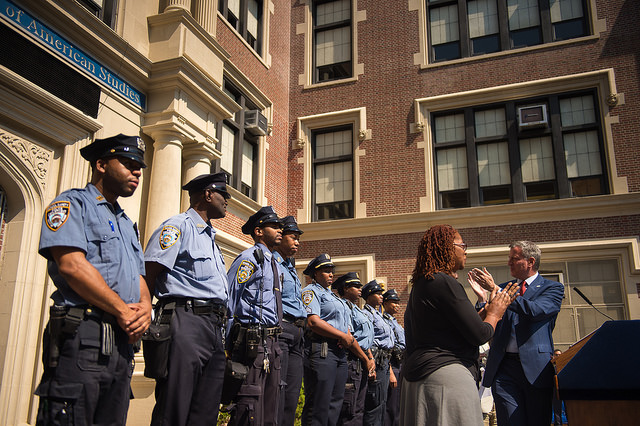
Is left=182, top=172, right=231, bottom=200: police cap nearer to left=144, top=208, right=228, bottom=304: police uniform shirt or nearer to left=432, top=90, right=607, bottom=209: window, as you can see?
left=144, top=208, right=228, bottom=304: police uniform shirt

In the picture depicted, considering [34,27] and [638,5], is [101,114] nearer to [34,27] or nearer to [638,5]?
[34,27]

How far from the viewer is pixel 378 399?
814cm

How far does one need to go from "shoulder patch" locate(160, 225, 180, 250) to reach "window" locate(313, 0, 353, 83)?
491 inches

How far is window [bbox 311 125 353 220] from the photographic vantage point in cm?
1491

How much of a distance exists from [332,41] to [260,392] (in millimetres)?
13317

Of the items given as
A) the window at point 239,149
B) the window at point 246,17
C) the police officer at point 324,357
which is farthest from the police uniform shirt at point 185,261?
the window at point 246,17

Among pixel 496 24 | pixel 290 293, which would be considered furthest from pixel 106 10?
pixel 496 24

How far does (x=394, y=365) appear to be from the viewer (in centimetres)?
971

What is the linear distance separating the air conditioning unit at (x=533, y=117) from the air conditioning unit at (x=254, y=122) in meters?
6.29

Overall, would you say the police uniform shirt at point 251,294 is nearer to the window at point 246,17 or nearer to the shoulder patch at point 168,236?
the shoulder patch at point 168,236

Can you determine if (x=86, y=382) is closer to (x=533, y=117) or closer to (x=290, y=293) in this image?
(x=290, y=293)

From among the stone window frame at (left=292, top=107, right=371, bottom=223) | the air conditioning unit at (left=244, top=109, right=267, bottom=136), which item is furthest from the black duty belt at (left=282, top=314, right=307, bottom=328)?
the stone window frame at (left=292, top=107, right=371, bottom=223)

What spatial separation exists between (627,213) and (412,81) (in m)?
6.14

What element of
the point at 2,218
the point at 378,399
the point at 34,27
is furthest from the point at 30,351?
the point at 378,399
